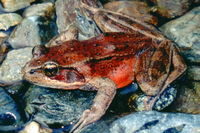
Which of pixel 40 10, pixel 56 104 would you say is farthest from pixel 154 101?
pixel 40 10

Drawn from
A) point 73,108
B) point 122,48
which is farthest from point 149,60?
point 73,108

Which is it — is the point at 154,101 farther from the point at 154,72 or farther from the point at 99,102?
the point at 99,102

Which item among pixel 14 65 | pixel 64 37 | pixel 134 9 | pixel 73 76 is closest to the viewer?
pixel 73 76

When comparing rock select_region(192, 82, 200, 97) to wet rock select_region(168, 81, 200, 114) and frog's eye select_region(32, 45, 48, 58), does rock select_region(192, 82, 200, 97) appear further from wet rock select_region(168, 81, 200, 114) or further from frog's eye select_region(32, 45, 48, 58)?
frog's eye select_region(32, 45, 48, 58)

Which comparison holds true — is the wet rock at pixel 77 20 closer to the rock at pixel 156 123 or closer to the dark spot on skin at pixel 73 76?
the dark spot on skin at pixel 73 76

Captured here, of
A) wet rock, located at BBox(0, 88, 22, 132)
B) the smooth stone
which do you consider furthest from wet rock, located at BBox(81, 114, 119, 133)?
the smooth stone

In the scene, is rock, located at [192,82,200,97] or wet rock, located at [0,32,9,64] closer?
rock, located at [192,82,200,97]
